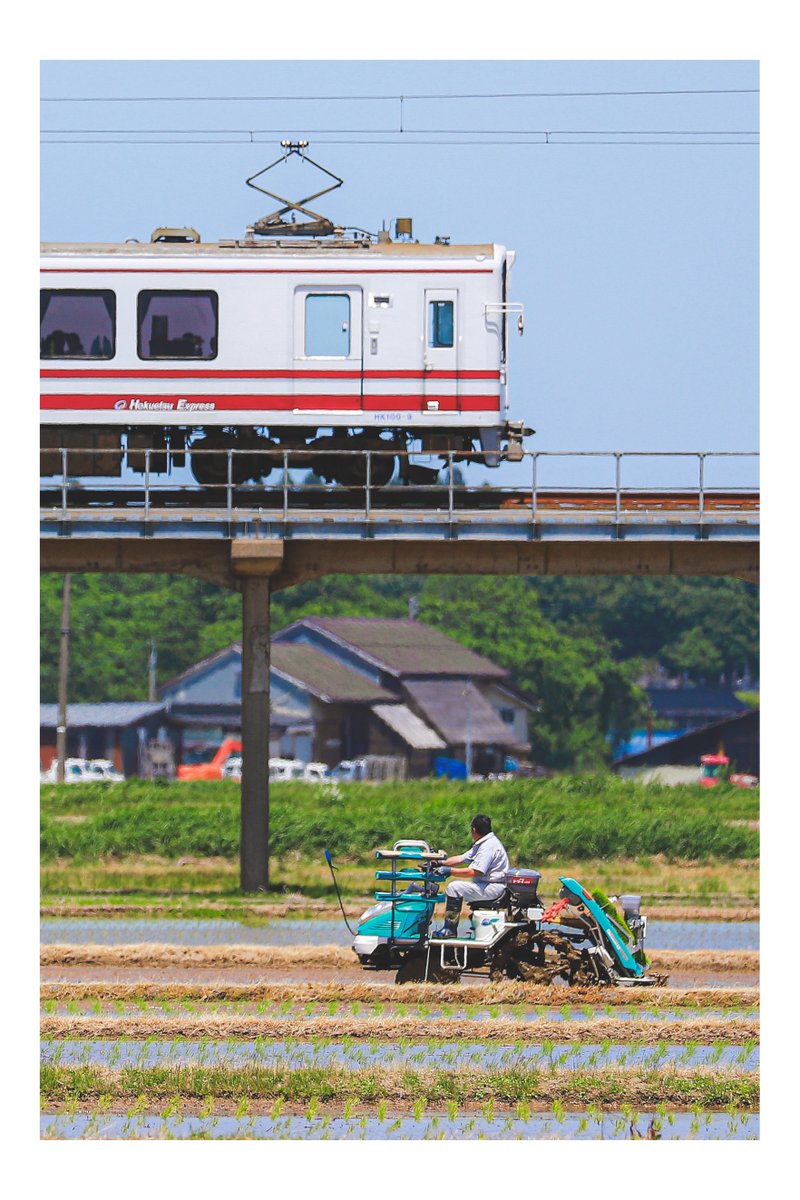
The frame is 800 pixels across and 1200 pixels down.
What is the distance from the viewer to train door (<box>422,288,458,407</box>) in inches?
1033

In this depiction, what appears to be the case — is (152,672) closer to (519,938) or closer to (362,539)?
(362,539)

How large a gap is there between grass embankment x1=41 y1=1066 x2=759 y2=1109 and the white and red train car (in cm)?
1542

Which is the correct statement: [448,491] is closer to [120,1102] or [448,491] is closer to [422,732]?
[120,1102]

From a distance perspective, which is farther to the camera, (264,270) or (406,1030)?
(264,270)

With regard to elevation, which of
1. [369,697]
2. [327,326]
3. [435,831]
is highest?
[327,326]

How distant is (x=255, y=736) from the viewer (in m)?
25.9

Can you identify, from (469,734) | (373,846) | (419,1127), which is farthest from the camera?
(469,734)

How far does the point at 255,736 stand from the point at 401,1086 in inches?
583

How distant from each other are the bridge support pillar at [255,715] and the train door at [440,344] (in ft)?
11.0

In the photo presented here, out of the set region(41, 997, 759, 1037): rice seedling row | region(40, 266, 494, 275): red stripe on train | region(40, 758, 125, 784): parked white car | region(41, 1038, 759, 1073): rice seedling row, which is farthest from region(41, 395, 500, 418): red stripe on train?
region(40, 758, 125, 784): parked white car

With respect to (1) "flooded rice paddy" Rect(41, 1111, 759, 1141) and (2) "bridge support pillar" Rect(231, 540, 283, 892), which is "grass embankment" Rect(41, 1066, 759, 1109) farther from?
(2) "bridge support pillar" Rect(231, 540, 283, 892)

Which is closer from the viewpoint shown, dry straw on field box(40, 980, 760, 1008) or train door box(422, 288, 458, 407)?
dry straw on field box(40, 980, 760, 1008)

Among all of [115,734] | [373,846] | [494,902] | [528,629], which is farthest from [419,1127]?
[528,629]

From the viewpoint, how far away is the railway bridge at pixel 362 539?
25.3 meters
